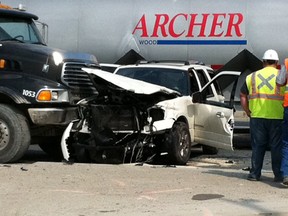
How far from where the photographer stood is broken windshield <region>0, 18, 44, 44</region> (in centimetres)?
1113

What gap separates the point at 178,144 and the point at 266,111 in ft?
7.25

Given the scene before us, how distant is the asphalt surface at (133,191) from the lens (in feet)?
24.1

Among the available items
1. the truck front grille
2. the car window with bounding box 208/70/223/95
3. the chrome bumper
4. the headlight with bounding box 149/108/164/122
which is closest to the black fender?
the chrome bumper

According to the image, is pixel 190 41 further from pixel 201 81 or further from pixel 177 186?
pixel 177 186

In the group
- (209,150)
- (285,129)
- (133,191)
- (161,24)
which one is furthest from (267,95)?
(161,24)

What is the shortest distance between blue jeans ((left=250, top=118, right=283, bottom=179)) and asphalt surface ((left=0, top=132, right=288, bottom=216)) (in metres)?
0.24

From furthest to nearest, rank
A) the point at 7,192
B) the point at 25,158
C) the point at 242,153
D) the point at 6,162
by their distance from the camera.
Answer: the point at 242,153 → the point at 25,158 → the point at 6,162 → the point at 7,192

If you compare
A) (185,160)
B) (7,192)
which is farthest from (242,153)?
(7,192)

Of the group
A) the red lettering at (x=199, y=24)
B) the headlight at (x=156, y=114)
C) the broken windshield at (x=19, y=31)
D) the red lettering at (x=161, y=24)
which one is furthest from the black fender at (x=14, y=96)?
the red lettering at (x=199, y=24)

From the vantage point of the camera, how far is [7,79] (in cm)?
1040

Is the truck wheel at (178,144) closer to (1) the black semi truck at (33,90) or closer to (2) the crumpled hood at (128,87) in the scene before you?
(2) the crumpled hood at (128,87)

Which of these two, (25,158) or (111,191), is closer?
(111,191)

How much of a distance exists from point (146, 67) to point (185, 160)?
2.23 m

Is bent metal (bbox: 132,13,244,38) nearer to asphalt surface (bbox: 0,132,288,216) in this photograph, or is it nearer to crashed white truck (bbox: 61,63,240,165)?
crashed white truck (bbox: 61,63,240,165)
